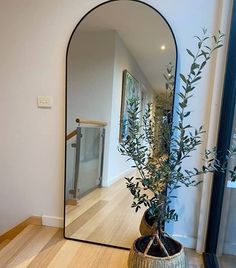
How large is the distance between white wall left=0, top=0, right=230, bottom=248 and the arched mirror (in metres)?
0.09

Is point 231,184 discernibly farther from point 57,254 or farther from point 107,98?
point 57,254

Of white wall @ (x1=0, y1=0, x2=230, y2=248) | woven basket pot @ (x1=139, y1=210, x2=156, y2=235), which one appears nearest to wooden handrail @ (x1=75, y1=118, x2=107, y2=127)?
white wall @ (x1=0, y1=0, x2=230, y2=248)

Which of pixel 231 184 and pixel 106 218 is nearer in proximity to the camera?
pixel 231 184

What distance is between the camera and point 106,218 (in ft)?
6.31

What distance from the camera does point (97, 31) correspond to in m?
1.80

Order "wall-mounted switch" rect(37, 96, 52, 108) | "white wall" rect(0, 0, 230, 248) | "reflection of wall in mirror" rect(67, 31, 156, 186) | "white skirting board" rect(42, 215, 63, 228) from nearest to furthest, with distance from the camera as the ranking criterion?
"white wall" rect(0, 0, 230, 248) < "reflection of wall in mirror" rect(67, 31, 156, 186) < "wall-mounted switch" rect(37, 96, 52, 108) < "white skirting board" rect(42, 215, 63, 228)

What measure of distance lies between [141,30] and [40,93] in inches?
35.8

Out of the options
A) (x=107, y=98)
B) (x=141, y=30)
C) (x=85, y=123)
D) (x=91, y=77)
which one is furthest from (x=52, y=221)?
(x=141, y=30)

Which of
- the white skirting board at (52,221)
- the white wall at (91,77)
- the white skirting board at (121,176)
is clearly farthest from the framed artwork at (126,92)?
the white skirting board at (52,221)

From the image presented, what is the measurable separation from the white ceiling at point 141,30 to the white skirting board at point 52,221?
4.34ft

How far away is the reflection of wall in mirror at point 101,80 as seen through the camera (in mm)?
1812

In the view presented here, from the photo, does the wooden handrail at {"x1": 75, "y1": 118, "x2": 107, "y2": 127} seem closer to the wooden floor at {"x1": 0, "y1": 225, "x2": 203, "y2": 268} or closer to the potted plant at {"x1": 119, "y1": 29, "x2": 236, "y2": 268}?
the potted plant at {"x1": 119, "y1": 29, "x2": 236, "y2": 268}

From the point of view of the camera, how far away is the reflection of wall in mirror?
5.95ft

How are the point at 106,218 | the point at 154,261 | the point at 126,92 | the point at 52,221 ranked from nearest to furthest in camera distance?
the point at 154,261
the point at 126,92
the point at 106,218
the point at 52,221
